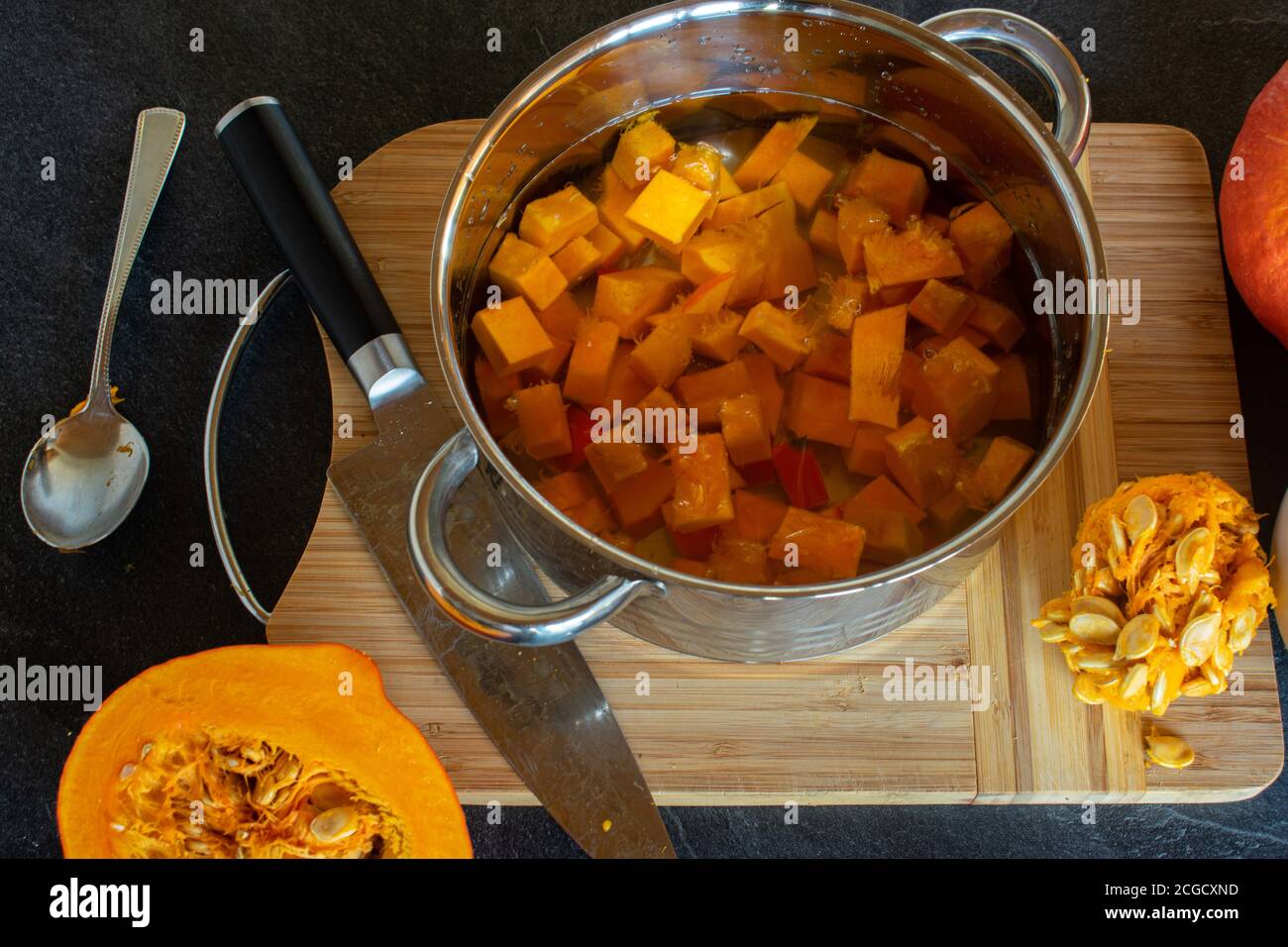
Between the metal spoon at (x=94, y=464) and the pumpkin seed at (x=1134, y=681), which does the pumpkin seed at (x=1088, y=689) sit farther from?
the metal spoon at (x=94, y=464)

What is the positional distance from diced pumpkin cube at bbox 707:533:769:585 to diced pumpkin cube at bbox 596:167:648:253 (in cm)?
27

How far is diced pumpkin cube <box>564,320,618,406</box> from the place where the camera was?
90cm

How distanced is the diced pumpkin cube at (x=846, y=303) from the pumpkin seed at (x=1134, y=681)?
351mm

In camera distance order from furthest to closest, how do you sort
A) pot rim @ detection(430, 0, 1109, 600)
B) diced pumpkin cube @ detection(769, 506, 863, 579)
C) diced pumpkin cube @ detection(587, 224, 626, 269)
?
diced pumpkin cube @ detection(587, 224, 626, 269) → diced pumpkin cube @ detection(769, 506, 863, 579) → pot rim @ detection(430, 0, 1109, 600)

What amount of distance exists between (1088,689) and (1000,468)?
20cm

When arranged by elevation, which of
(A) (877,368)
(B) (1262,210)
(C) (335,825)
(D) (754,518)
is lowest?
(C) (335,825)

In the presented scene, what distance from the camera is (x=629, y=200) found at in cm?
96

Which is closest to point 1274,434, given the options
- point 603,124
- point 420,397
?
point 603,124

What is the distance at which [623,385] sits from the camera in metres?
0.91

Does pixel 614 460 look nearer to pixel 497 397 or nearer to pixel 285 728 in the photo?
pixel 497 397

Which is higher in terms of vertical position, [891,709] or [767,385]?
[767,385]

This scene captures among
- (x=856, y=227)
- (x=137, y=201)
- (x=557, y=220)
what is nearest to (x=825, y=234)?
(x=856, y=227)

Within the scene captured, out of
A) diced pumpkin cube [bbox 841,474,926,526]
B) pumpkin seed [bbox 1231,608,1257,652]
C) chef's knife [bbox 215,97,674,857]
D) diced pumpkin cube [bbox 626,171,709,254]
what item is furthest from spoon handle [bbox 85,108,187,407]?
pumpkin seed [bbox 1231,608,1257,652]

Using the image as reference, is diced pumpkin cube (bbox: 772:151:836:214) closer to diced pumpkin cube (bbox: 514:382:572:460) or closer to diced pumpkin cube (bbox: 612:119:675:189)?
diced pumpkin cube (bbox: 612:119:675:189)
